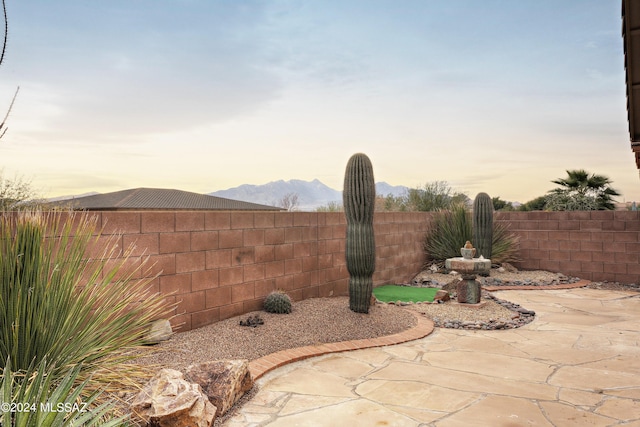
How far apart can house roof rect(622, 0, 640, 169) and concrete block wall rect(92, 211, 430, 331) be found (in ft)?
13.5

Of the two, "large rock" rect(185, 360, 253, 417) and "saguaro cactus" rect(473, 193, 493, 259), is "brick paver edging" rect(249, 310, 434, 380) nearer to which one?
"large rock" rect(185, 360, 253, 417)

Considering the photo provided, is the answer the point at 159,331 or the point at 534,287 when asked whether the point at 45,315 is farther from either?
the point at 534,287

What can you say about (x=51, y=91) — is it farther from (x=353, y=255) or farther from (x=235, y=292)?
(x=353, y=255)

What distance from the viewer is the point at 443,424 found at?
9.25 ft

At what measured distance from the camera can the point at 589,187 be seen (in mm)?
17594

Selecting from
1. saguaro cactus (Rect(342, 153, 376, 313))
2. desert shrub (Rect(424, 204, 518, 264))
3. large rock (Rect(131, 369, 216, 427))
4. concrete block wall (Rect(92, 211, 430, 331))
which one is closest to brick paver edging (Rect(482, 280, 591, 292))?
desert shrub (Rect(424, 204, 518, 264))

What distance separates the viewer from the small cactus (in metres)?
5.40

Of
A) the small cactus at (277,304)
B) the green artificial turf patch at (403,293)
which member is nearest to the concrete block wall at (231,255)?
the small cactus at (277,304)

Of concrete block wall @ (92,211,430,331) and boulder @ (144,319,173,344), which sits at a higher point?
concrete block wall @ (92,211,430,331)

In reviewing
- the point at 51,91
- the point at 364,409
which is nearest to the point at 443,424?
the point at 364,409

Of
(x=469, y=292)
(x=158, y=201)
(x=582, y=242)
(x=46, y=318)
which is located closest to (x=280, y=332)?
(x=46, y=318)

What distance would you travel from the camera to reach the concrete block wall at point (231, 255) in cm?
448

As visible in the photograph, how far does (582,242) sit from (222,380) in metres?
9.29

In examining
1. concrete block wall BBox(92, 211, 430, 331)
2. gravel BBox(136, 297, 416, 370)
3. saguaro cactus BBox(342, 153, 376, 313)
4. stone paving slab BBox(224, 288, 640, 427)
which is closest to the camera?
stone paving slab BBox(224, 288, 640, 427)
